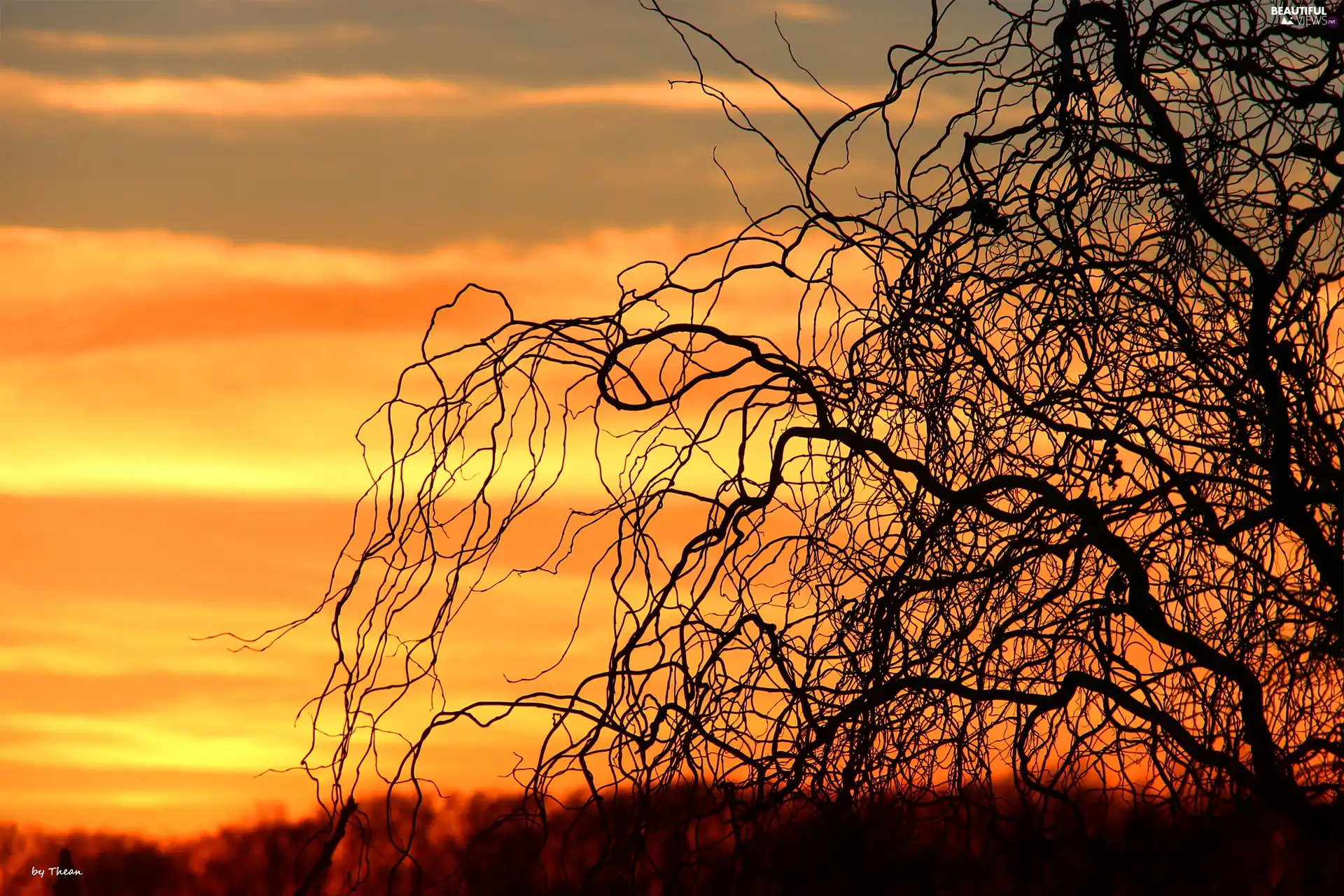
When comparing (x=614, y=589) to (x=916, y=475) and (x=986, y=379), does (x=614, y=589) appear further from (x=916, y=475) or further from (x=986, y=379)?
(x=986, y=379)

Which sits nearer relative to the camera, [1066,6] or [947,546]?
[947,546]

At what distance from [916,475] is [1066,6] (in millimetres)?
1588

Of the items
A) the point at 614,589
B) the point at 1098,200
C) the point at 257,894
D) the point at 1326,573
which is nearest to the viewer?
the point at 614,589

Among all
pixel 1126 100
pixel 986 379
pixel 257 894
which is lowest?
pixel 257 894

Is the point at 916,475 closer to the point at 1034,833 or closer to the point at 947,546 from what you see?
the point at 947,546

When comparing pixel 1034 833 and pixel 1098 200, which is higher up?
pixel 1098 200

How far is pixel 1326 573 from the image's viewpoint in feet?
11.8

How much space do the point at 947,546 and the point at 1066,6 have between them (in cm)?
179

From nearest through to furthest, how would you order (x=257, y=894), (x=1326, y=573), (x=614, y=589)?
(x=614, y=589) → (x=1326, y=573) → (x=257, y=894)

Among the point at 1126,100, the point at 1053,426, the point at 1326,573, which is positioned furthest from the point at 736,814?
the point at 1126,100

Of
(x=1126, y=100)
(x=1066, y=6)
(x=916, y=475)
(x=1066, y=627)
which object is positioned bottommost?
(x=1066, y=627)

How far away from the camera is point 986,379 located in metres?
3.74

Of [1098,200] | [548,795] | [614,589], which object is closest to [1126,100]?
[1098,200]

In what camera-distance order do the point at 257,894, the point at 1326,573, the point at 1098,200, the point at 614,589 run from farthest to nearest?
the point at 257,894, the point at 1098,200, the point at 1326,573, the point at 614,589
